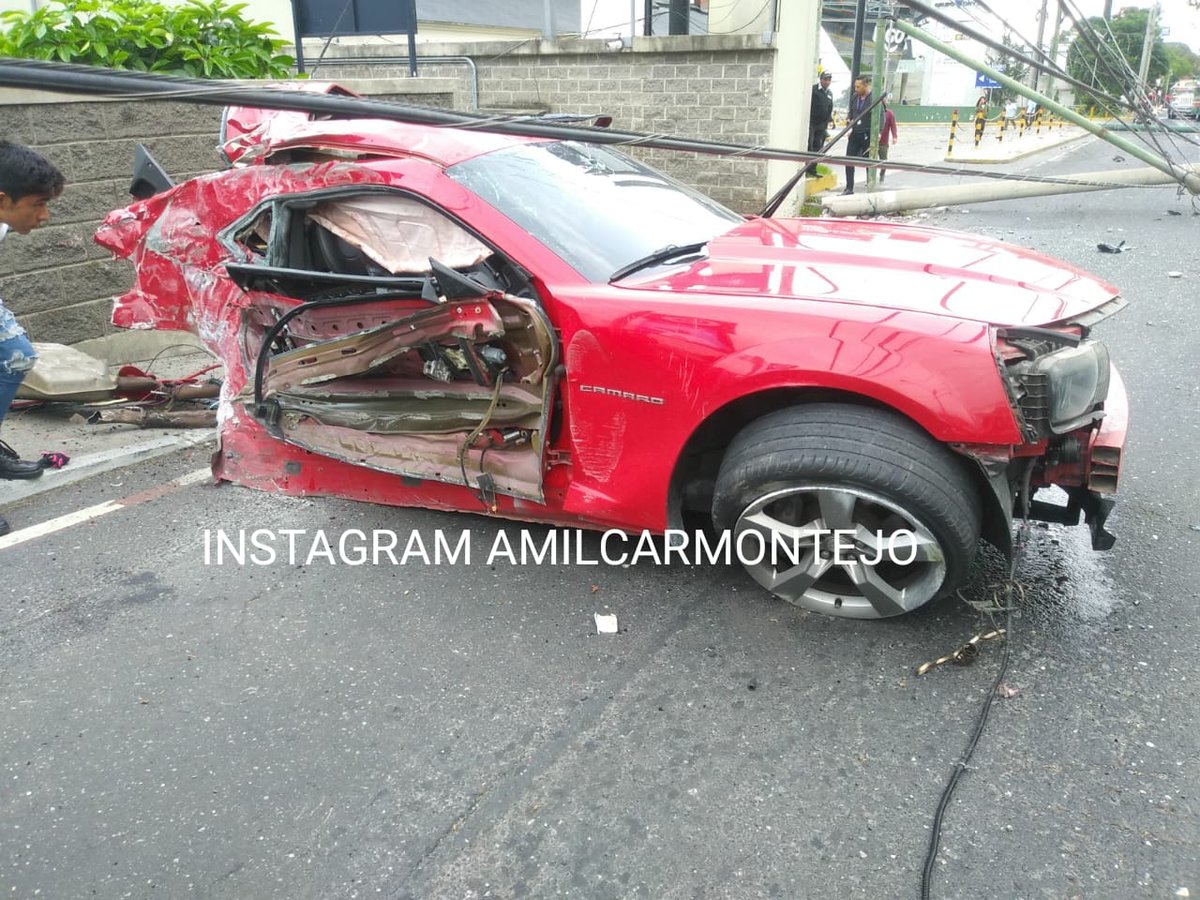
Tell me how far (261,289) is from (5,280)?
9.35ft

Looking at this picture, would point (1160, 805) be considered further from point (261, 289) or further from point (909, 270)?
point (261, 289)

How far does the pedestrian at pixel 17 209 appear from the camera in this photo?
390cm

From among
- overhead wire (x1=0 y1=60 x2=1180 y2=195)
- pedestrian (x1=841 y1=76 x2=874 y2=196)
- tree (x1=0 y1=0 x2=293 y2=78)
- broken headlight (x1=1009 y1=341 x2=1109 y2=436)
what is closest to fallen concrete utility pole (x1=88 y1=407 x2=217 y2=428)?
tree (x1=0 y1=0 x2=293 y2=78)

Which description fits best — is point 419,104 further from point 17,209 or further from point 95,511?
point 95,511

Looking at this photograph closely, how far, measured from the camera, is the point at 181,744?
2.59 metres

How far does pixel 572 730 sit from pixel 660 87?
954cm

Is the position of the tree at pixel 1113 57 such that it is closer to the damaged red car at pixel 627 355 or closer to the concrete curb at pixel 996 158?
the concrete curb at pixel 996 158

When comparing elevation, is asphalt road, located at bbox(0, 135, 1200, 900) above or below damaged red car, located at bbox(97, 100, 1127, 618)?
below

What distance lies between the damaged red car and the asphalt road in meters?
0.31

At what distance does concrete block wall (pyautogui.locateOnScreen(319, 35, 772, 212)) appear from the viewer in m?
10.1

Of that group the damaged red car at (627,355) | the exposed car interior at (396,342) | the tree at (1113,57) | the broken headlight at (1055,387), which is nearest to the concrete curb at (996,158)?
the tree at (1113,57)

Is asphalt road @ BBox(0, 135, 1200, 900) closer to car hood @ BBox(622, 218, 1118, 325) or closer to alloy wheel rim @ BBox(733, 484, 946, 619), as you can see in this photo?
alloy wheel rim @ BBox(733, 484, 946, 619)

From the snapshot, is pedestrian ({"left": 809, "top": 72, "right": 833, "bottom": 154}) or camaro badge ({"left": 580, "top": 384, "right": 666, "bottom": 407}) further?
pedestrian ({"left": 809, "top": 72, "right": 833, "bottom": 154})

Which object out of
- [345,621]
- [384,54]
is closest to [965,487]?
[345,621]
